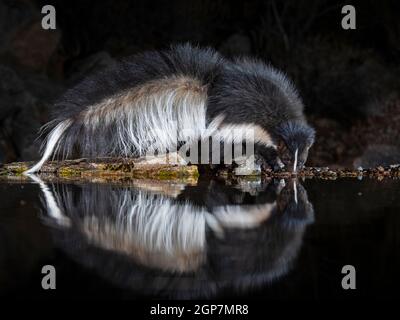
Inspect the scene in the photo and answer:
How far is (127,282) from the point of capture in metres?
1.68

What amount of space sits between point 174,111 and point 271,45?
4.90 meters

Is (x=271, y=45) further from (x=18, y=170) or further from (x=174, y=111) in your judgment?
(x=18, y=170)

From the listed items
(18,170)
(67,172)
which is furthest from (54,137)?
(18,170)

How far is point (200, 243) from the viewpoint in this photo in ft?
6.87

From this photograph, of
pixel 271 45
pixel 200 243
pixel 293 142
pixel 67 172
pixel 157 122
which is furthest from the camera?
pixel 271 45

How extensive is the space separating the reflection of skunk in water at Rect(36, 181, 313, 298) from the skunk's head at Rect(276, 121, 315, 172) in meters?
0.85

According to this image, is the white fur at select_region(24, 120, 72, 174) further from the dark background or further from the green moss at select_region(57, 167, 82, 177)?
the dark background

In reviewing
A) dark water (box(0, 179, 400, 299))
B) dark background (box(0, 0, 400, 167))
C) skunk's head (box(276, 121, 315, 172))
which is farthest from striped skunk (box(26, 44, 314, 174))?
dark background (box(0, 0, 400, 167))

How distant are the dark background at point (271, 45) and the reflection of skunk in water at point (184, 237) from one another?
4509 mm

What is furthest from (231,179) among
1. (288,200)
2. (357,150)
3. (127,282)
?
(357,150)

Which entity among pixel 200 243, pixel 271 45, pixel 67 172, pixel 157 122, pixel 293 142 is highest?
pixel 271 45

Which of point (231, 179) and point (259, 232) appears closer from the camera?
point (259, 232)

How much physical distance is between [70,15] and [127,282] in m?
7.61

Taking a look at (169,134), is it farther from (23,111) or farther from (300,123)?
(23,111)
